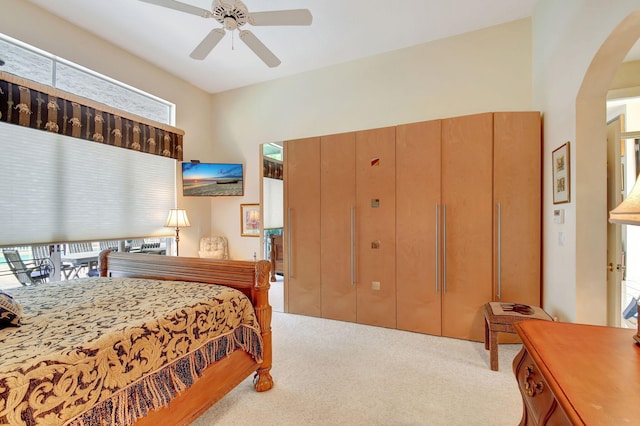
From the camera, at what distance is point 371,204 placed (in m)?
3.24

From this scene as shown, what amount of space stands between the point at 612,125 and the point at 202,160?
16.8 ft

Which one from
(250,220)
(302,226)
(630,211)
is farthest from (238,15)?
(250,220)

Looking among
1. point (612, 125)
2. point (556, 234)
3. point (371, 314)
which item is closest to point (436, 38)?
point (612, 125)

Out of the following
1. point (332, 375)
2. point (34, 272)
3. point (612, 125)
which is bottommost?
point (332, 375)

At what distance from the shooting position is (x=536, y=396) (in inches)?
37.4

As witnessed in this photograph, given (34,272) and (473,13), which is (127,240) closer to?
(34,272)

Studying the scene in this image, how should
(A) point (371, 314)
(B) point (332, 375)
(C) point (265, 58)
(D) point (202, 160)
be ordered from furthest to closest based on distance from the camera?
(D) point (202, 160), (A) point (371, 314), (C) point (265, 58), (B) point (332, 375)

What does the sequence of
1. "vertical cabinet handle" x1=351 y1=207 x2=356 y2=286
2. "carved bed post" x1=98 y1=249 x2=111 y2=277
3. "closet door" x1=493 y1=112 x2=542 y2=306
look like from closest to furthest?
"carved bed post" x1=98 y1=249 x2=111 y2=277 < "closet door" x1=493 y1=112 x2=542 y2=306 < "vertical cabinet handle" x1=351 y1=207 x2=356 y2=286

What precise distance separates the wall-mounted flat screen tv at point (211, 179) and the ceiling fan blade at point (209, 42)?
6.80ft

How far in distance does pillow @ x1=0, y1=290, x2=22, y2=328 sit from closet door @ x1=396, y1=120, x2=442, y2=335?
296 centimetres

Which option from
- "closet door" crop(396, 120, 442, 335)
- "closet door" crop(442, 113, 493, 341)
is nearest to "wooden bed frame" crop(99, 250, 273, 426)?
"closet door" crop(396, 120, 442, 335)

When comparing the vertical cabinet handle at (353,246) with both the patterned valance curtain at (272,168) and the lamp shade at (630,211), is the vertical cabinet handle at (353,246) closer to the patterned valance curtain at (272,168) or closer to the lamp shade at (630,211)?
the patterned valance curtain at (272,168)

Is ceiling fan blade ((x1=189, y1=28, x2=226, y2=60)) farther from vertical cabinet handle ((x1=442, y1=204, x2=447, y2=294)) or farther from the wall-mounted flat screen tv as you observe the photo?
vertical cabinet handle ((x1=442, y1=204, x2=447, y2=294))

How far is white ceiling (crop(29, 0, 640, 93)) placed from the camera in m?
2.82
